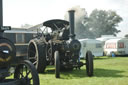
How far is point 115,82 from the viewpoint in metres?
5.75

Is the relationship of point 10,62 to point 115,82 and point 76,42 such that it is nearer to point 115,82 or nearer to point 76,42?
point 115,82

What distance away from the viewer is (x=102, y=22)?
2087 inches

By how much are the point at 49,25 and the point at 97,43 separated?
9988mm

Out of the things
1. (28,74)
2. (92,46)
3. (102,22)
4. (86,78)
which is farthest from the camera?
(102,22)

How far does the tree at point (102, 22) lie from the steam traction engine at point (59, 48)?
4206cm

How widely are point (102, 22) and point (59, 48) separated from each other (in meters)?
46.6

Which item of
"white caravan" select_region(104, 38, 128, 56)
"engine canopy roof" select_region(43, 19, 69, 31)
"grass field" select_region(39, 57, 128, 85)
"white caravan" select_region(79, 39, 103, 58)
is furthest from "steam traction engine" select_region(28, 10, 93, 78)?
"white caravan" select_region(104, 38, 128, 56)

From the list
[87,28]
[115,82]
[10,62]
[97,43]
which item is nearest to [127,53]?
[97,43]

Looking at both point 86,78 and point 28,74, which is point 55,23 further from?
point 28,74

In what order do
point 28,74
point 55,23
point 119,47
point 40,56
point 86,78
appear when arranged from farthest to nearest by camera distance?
1. point 119,47
2. point 55,23
3. point 40,56
4. point 86,78
5. point 28,74

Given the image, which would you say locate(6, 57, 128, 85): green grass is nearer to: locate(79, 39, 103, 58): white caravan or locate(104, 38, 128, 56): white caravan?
locate(79, 39, 103, 58): white caravan

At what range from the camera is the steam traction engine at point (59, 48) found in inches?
288

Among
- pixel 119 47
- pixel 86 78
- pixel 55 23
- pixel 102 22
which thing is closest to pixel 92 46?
pixel 119 47

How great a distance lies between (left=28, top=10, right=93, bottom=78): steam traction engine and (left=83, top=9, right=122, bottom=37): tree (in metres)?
42.1
